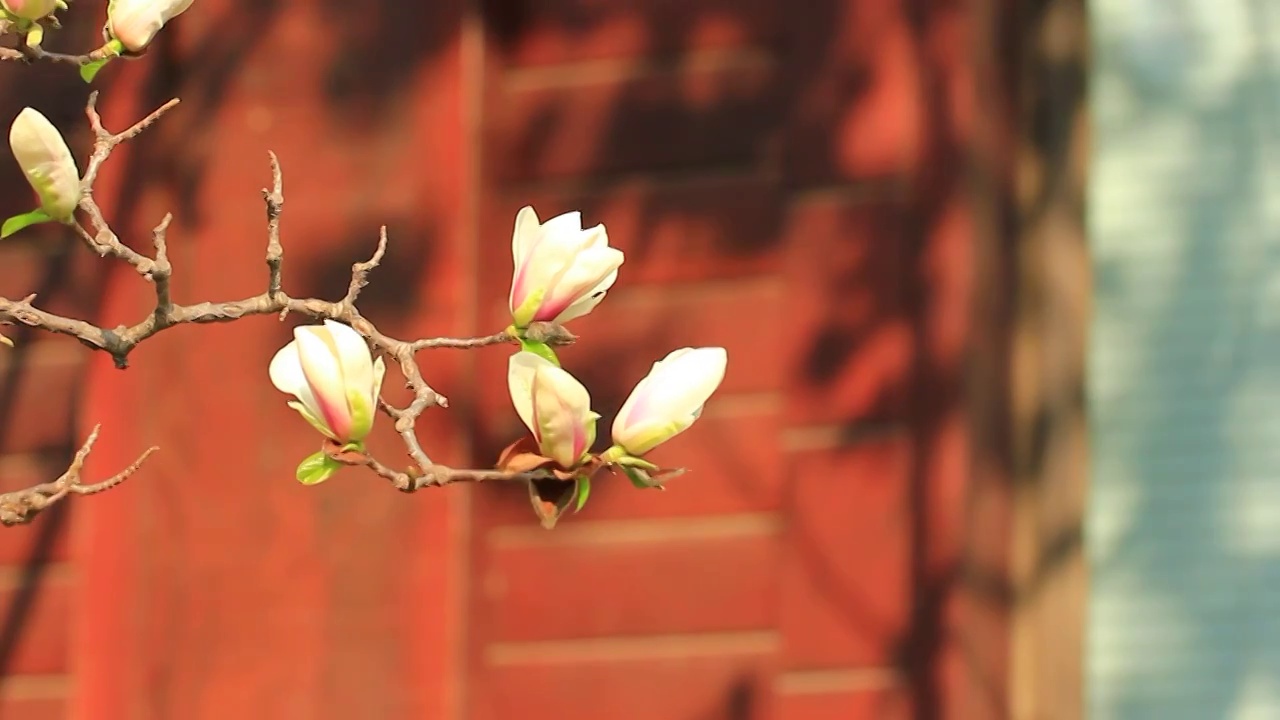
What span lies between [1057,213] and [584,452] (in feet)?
7.23

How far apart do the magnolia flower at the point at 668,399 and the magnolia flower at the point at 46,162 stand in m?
0.46

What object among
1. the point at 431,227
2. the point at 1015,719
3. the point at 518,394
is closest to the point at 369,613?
the point at 431,227

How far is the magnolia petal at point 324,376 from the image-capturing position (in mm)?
1372

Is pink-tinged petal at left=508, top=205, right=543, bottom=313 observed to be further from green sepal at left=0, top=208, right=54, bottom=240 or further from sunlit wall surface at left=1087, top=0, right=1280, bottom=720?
sunlit wall surface at left=1087, top=0, right=1280, bottom=720

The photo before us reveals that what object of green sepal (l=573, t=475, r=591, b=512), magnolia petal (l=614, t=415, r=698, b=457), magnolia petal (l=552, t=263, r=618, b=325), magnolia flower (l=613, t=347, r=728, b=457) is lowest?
green sepal (l=573, t=475, r=591, b=512)

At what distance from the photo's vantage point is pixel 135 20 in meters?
1.53

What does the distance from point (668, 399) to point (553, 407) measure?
0.11 metres

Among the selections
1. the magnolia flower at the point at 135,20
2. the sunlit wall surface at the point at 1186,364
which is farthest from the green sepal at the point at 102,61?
the sunlit wall surface at the point at 1186,364

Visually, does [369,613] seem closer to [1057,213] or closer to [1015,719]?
[1015,719]

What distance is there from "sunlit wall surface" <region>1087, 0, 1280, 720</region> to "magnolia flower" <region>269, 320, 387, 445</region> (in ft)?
7.26

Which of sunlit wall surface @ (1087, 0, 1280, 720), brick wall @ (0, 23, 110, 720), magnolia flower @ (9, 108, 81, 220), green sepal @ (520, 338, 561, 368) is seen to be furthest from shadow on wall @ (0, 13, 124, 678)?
green sepal @ (520, 338, 561, 368)

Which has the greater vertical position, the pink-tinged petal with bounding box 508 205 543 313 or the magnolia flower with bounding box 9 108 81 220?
the magnolia flower with bounding box 9 108 81 220

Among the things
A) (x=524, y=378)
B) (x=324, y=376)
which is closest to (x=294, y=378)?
(x=324, y=376)

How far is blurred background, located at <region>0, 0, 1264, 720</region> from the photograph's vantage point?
3.19m
